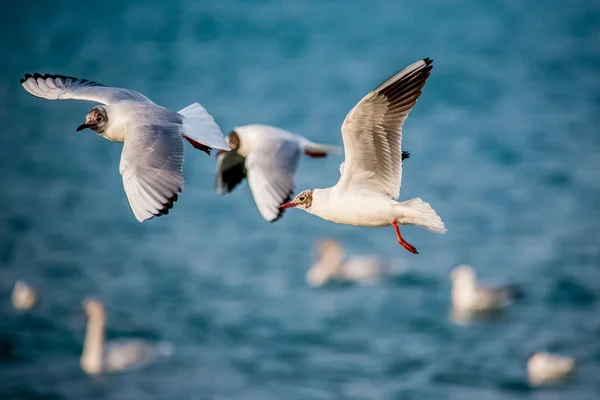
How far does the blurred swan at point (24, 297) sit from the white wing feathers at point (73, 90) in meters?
6.07

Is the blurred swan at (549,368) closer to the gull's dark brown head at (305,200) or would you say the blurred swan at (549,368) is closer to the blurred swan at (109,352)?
the blurred swan at (109,352)

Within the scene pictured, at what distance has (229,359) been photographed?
12367mm

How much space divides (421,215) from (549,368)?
Result: 5551 millimetres

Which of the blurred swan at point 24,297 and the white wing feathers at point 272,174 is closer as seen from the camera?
the white wing feathers at point 272,174

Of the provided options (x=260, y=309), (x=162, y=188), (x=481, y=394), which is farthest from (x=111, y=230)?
(x=162, y=188)

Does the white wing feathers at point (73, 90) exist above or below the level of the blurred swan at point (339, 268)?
below

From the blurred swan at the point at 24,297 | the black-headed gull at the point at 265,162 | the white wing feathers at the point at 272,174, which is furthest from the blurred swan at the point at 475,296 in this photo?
the white wing feathers at the point at 272,174

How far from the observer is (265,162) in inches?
326

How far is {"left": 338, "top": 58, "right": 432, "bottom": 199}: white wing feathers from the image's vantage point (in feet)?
20.0

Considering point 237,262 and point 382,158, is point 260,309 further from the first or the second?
point 382,158

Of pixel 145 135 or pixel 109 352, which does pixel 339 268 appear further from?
pixel 145 135

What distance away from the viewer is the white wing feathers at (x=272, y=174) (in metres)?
8.02

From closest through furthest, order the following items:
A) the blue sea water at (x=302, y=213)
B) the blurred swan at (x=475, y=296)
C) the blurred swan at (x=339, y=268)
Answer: the blue sea water at (x=302, y=213), the blurred swan at (x=475, y=296), the blurred swan at (x=339, y=268)

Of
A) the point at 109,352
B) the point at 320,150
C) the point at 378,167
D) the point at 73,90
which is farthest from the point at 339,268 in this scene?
the point at 378,167
